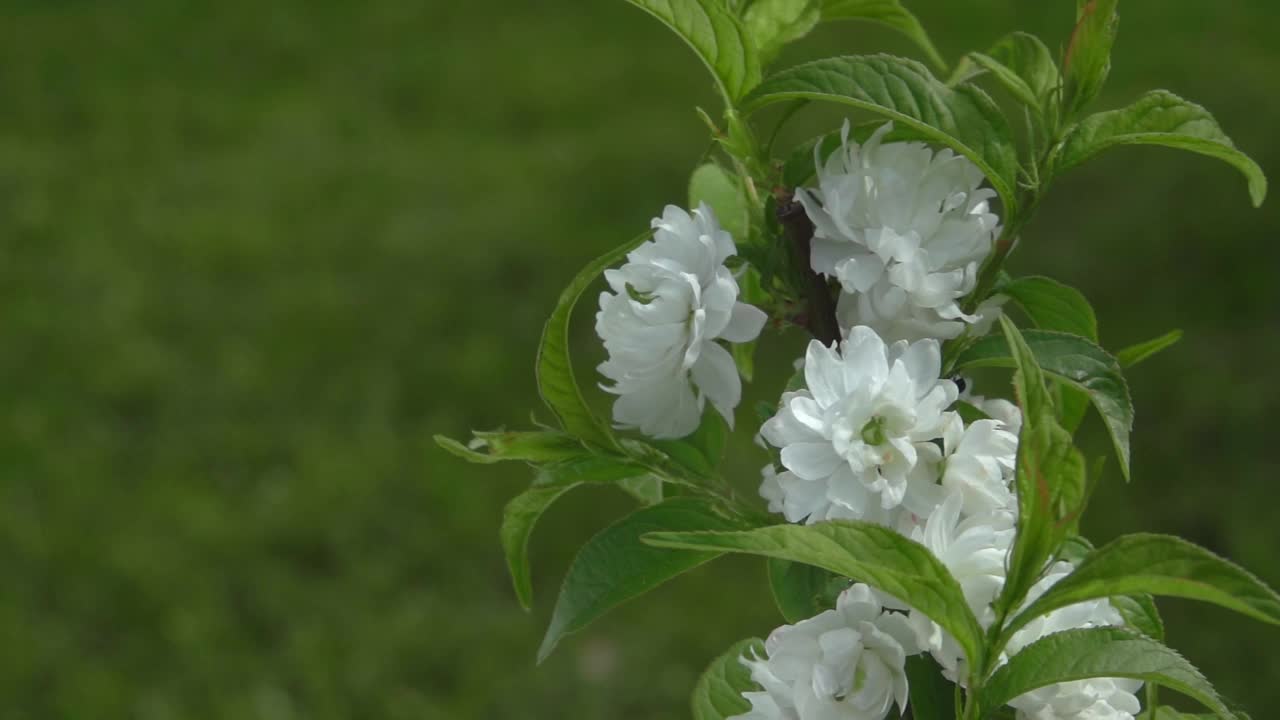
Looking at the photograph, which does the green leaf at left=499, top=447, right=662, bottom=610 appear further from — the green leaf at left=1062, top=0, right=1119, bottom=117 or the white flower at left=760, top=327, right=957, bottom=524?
the green leaf at left=1062, top=0, right=1119, bottom=117

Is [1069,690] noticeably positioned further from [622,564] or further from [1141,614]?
[622,564]

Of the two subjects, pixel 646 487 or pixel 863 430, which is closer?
pixel 863 430

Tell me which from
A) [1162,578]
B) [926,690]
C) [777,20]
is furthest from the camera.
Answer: [777,20]

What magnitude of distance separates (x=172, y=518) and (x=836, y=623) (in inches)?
107

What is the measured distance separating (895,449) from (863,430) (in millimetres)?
15

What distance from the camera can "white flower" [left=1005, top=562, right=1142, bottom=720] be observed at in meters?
0.58

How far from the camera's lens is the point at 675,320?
630mm

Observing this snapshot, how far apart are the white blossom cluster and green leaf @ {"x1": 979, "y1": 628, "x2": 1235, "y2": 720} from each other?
0.06 ft

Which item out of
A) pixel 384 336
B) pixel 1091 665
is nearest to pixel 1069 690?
pixel 1091 665

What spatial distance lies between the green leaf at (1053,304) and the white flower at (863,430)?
11 cm

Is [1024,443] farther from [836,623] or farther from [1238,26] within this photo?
[1238,26]

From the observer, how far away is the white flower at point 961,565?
57cm

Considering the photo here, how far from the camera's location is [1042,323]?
2.26 feet

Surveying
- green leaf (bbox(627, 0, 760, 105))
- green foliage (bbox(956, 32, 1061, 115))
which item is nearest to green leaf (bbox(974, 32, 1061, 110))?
green foliage (bbox(956, 32, 1061, 115))
